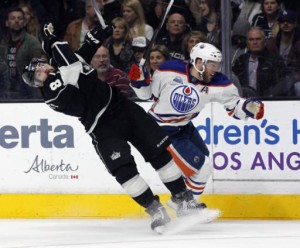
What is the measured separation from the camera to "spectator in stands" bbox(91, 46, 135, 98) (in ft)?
25.8

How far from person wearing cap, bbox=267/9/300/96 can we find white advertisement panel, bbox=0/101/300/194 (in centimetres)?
14

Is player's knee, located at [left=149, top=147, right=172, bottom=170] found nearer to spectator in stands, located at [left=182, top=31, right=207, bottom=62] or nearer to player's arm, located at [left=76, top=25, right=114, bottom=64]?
player's arm, located at [left=76, top=25, right=114, bottom=64]

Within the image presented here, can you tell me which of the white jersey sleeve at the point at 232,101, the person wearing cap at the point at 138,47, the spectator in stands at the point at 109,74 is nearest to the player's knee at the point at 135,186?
the white jersey sleeve at the point at 232,101

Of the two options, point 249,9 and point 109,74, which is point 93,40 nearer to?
point 109,74

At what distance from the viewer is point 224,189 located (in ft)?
25.2

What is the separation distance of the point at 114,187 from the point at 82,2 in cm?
127

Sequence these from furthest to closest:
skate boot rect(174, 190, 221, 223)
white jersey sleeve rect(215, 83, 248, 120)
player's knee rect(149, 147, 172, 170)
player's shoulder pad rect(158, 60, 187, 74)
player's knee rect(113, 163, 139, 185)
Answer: player's shoulder pad rect(158, 60, 187, 74)
white jersey sleeve rect(215, 83, 248, 120)
skate boot rect(174, 190, 221, 223)
player's knee rect(149, 147, 172, 170)
player's knee rect(113, 163, 139, 185)

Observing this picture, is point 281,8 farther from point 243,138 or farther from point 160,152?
point 160,152

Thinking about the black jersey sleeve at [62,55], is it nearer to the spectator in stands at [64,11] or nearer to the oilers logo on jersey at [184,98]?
the oilers logo on jersey at [184,98]

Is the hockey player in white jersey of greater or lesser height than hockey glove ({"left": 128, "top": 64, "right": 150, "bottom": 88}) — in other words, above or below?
below

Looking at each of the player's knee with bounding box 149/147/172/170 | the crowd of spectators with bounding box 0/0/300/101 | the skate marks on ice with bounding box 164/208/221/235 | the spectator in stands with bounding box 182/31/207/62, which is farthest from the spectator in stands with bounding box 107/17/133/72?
the skate marks on ice with bounding box 164/208/221/235

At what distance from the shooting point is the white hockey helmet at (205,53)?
7297 millimetres

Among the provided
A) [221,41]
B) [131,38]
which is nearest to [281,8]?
[221,41]

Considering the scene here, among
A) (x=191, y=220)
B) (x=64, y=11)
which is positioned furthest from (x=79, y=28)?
(x=191, y=220)
